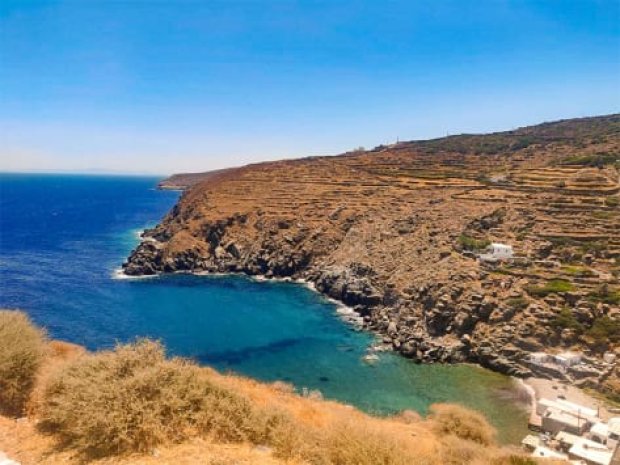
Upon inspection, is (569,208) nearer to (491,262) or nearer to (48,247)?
(491,262)

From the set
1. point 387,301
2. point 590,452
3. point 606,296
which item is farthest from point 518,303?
point 590,452

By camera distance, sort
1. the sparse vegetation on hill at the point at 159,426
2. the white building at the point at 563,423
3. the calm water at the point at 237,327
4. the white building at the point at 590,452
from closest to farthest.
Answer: the sparse vegetation on hill at the point at 159,426
the white building at the point at 590,452
the white building at the point at 563,423
the calm water at the point at 237,327

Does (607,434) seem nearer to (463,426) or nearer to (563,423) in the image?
(563,423)

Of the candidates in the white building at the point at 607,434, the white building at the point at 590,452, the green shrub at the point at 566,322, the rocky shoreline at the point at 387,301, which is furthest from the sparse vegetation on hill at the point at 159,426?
the green shrub at the point at 566,322

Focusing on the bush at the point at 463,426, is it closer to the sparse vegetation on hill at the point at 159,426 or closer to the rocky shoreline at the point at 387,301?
the sparse vegetation on hill at the point at 159,426

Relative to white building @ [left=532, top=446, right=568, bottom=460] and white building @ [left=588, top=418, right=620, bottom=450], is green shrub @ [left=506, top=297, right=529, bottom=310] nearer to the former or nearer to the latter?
white building @ [left=588, top=418, right=620, bottom=450]

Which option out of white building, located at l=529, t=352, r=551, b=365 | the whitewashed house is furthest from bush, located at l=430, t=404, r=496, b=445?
the whitewashed house
